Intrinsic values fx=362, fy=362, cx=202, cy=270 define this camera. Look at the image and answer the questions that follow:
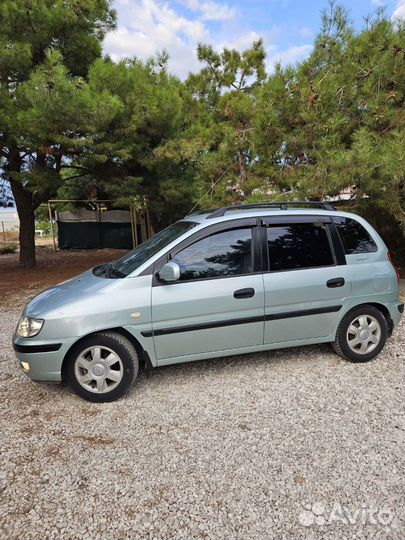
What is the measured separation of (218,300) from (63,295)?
4.55 ft

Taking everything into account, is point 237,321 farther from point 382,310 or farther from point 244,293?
point 382,310

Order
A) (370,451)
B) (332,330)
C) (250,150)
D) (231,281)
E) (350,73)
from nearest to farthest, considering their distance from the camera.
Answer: (370,451) → (231,281) → (332,330) → (350,73) → (250,150)

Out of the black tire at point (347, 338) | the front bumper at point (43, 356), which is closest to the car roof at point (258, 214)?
the black tire at point (347, 338)

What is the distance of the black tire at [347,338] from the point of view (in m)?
3.70

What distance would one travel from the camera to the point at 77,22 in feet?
25.8

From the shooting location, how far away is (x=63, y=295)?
3227mm

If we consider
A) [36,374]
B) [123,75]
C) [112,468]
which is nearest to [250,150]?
[123,75]

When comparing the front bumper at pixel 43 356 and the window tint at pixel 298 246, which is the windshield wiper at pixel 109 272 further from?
the window tint at pixel 298 246

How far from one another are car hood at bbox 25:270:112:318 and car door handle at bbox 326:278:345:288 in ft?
6.93

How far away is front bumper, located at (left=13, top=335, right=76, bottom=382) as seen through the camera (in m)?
2.98

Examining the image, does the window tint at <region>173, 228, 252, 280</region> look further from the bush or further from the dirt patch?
the bush

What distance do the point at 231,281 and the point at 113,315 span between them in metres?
1.10

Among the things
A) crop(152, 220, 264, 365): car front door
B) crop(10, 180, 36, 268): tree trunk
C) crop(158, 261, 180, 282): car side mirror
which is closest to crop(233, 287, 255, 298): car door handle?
crop(152, 220, 264, 365): car front door

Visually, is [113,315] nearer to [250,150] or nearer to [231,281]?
[231,281]
